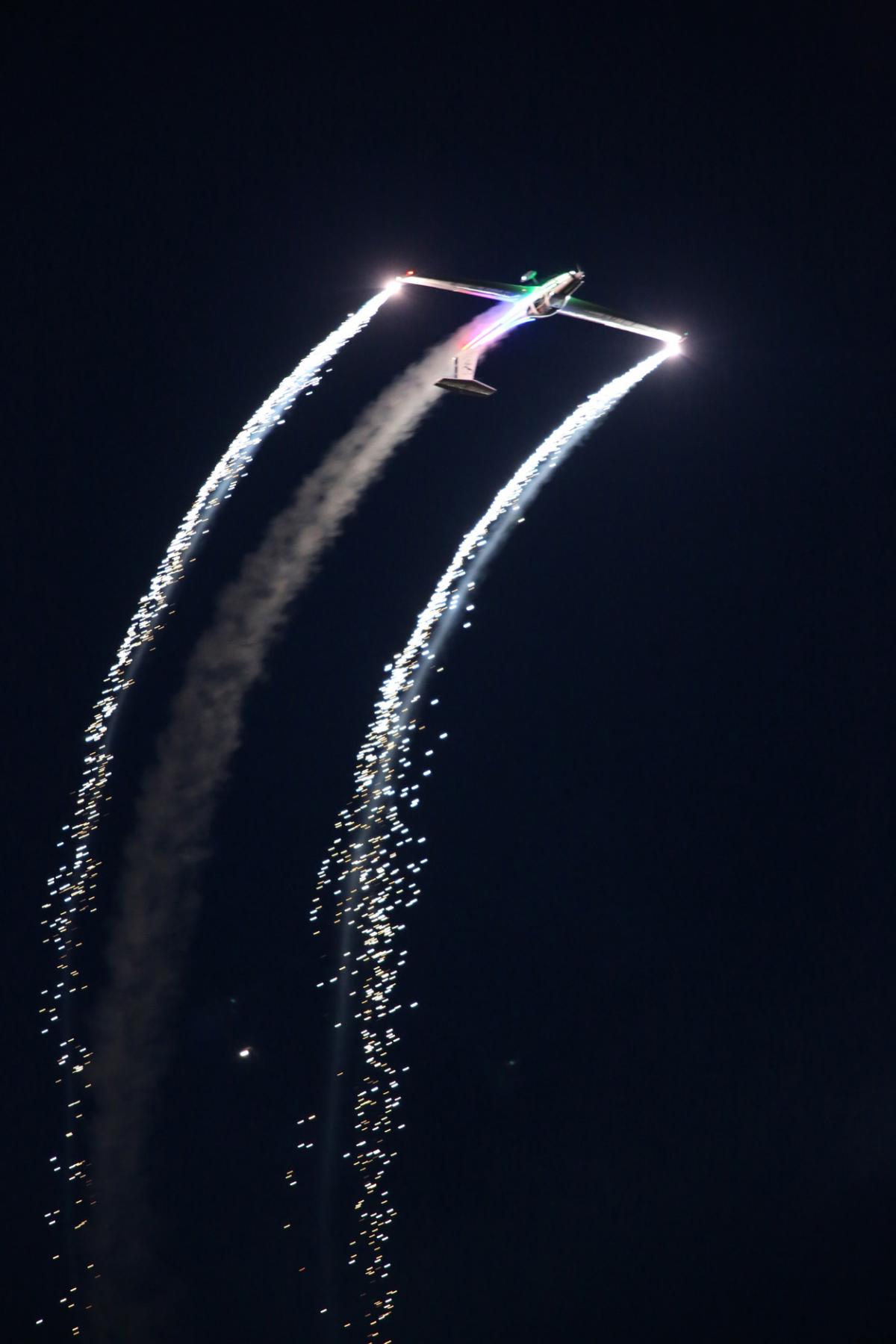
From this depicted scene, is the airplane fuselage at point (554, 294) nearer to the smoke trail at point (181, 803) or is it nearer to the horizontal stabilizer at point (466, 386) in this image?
the horizontal stabilizer at point (466, 386)

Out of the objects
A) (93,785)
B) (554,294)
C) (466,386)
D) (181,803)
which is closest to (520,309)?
(554,294)

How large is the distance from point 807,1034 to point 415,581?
356 inches

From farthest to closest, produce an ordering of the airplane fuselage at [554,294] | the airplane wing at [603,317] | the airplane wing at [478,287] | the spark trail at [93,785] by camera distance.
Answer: the airplane wing at [603,317], the spark trail at [93,785], the airplane wing at [478,287], the airplane fuselage at [554,294]

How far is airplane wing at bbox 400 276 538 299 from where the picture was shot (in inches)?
671

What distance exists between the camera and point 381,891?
18391 millimetres

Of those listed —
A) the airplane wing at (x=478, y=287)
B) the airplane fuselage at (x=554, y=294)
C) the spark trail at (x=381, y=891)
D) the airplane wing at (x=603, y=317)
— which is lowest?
the spark trail at (x=381, y=891)

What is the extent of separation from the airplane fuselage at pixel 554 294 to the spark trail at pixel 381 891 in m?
2.72

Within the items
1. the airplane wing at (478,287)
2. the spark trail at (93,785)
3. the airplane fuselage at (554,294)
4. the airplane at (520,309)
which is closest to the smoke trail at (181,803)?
the spark trail at (93,785)

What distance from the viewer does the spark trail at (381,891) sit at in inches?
715

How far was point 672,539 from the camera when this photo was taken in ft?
64.7

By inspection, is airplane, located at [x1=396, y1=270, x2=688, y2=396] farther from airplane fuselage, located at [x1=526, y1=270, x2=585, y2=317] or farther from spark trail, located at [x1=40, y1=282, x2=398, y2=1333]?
spark trail, located at [x1=40, y1=282, x2=398, y2=1333]

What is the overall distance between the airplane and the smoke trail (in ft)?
1.72

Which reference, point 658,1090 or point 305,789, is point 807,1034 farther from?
point 305,789

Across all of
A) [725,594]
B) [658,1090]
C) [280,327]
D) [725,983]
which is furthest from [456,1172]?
[280,327]
